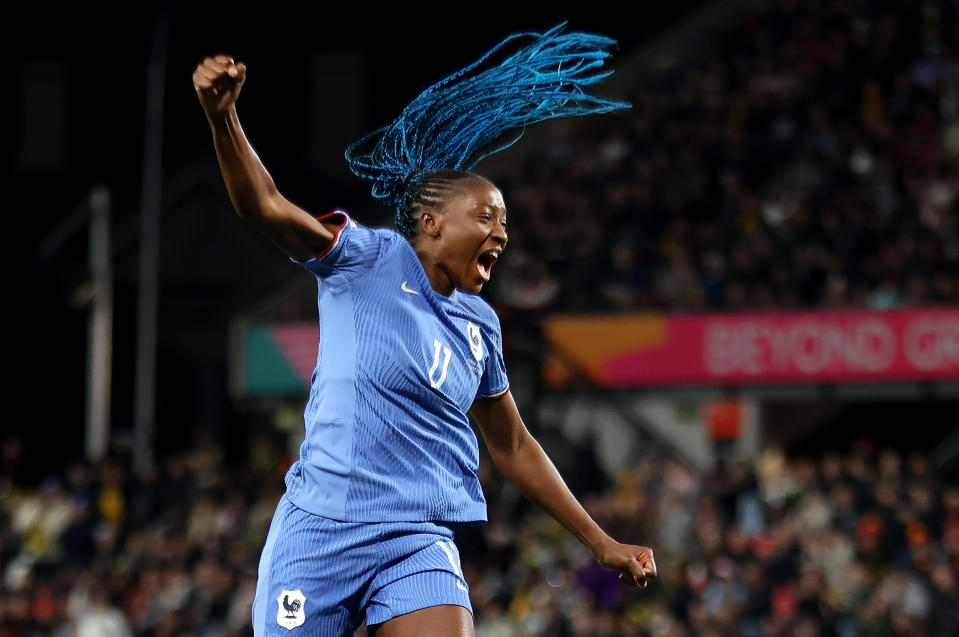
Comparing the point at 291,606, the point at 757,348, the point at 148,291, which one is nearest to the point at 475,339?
the point at 291,606

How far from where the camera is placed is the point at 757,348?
558 inches

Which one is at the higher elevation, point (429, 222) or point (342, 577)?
point (429, 222)

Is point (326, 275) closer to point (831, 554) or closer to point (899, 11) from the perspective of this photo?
point (831, 554)

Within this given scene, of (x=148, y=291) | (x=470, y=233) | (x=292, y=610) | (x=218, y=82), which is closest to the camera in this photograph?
(x=218, y=82)

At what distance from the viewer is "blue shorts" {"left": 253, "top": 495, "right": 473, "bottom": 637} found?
12.8 ft

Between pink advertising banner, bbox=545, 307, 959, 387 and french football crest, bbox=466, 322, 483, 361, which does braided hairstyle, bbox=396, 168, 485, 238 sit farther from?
pink advertising banner, bbox=545, 307, 959, 387

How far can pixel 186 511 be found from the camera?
14828 millimetres

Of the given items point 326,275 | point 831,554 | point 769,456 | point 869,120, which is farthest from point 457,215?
point 869,120

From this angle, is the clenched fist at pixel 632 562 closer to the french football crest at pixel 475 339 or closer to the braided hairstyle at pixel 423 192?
the french football crest at pixel 475 339

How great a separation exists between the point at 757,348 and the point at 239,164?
11.1m

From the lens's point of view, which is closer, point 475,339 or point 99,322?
point 475,339

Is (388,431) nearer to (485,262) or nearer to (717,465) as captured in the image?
(485,262)

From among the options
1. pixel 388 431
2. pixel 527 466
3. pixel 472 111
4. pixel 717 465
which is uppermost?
pixel 472 111

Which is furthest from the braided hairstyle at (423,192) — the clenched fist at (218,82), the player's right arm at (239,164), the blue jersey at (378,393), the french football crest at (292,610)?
the french football crest at (292,610)
